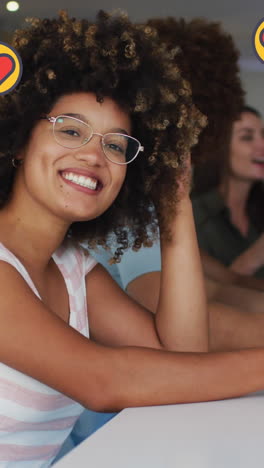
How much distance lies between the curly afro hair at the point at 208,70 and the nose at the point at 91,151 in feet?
1.71

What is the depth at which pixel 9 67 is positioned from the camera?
1038 millimetres

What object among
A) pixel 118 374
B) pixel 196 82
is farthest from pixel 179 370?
pixel 196 82

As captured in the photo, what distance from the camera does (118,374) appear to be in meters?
0.83

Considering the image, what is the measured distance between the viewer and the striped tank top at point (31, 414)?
919mm

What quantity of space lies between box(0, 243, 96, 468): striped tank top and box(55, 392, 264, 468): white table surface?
0.69ft

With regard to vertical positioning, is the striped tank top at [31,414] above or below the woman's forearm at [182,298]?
below

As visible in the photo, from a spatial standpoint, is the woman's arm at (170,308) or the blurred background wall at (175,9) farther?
the blurred background wall at (175,9)

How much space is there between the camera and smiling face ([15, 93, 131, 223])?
1.02 m

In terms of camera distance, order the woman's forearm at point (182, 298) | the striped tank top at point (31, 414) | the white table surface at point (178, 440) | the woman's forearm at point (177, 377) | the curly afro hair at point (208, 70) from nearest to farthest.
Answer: the white table surface at point (178, 440) → the woman's forearm at point (177, 377) → the striped tank top at point (31, 414) → the woman's forearm at point (182, 298) → the curly afro hair at point (208, 70)

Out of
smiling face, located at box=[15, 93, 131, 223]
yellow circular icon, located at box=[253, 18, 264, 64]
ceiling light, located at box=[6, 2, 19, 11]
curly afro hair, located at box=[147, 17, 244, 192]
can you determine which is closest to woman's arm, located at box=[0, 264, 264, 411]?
smiling face, located at box=[15, 93, 131, 223]

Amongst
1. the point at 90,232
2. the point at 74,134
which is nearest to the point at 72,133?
the point at 74,134

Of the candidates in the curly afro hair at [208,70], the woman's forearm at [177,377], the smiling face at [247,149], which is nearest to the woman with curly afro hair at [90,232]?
the woman's forearm at [177,377]

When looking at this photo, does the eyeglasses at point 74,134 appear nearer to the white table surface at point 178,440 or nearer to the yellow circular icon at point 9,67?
the yellow circular icon at point 9,67

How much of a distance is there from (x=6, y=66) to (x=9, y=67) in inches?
0.5
